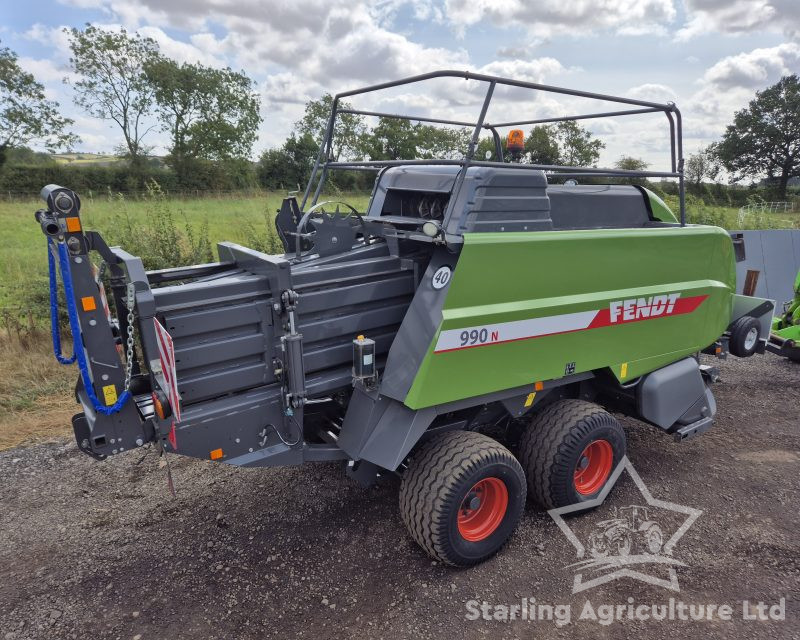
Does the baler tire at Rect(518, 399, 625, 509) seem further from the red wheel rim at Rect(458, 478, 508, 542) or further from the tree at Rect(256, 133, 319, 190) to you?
the tree at Rect(256, 133, 319, 190)

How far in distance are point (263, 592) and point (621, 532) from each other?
2.20 metres

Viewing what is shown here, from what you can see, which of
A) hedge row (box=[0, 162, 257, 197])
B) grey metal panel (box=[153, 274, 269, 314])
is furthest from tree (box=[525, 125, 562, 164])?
hedge row (box=[0, 162, 257, 197])

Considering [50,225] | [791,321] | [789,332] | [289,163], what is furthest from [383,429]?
[289,163]

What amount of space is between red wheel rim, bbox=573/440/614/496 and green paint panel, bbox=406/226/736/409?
534mm

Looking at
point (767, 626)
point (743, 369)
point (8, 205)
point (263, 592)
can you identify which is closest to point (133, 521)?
point (263, 592)

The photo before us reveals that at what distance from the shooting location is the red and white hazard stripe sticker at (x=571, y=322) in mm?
3010

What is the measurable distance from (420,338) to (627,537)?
1904 mm

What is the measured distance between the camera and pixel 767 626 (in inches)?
112

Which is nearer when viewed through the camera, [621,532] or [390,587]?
[390,587]

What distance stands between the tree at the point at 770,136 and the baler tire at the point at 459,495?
43206mm

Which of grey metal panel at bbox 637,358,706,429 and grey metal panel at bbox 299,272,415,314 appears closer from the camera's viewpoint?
grey metal panel at bbox 299,272,415,314

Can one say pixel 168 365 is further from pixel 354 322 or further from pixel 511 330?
pixel 511 330

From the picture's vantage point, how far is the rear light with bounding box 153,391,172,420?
266cm

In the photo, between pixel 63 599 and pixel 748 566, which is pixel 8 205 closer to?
pixel 63 599
